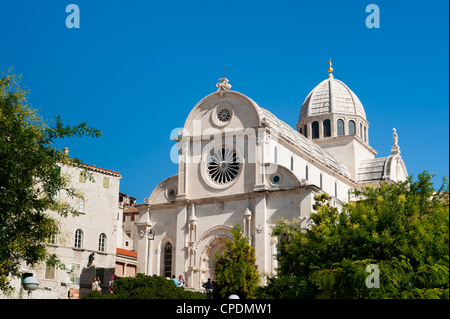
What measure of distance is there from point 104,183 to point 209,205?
9.50 meters

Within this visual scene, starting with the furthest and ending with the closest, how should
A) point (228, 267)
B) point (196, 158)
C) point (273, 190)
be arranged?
point (196, 158) → point (273, 190) → point (228, 267)

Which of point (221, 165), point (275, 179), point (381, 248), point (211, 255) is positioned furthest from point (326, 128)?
point (381, 248)

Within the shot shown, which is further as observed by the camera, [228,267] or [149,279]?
[228,267]

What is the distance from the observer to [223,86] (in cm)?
5619

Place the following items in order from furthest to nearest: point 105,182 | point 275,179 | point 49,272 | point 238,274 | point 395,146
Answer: point 395,146 → point 105,182 → point 275,179 → point 49,272 → point 238,274

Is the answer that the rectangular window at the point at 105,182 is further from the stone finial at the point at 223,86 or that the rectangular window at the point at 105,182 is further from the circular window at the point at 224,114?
the stone finial at the point at 223,86

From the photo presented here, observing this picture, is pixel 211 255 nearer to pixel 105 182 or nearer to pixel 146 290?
pixel 105 182

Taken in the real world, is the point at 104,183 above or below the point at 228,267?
above

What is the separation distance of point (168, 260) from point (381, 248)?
85.8 feet

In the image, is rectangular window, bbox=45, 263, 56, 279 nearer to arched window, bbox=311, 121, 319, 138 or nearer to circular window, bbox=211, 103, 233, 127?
circular window, bbox=211, 103, 233, 127
